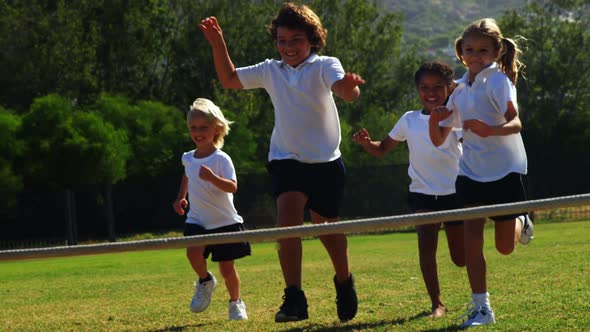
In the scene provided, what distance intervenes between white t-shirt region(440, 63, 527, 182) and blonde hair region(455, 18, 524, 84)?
0.13 meters

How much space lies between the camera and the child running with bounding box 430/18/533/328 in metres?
6.95

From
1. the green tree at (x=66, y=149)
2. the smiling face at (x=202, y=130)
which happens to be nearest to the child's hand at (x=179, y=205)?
the smiling face at (x=202, y=130)

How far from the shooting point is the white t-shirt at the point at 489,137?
696 cm

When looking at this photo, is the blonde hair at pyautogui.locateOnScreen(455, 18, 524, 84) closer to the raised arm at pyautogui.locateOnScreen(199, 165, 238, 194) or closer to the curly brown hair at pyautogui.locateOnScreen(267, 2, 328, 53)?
→ the curly brown hair at pyautogui.locateOnScreen(267, 2, 328, 53)

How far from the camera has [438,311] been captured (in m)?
7.72

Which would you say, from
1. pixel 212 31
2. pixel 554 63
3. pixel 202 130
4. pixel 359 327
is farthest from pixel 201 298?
pixel 554 63

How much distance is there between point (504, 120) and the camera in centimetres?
698

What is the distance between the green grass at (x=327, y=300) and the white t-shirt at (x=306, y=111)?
1117mm

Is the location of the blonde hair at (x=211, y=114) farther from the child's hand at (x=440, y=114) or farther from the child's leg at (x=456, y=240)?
the child's hand at (x=440, y=114)

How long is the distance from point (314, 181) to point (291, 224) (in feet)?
1.05

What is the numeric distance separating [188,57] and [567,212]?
23.4m

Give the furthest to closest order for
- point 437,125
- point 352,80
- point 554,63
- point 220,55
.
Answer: point 554,63 < point 220,55 < point 437,125 < point 352,80

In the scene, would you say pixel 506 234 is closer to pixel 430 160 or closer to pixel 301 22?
pixel 430 160

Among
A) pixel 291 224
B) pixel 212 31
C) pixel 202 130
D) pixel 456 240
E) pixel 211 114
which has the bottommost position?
pixel 456 240
